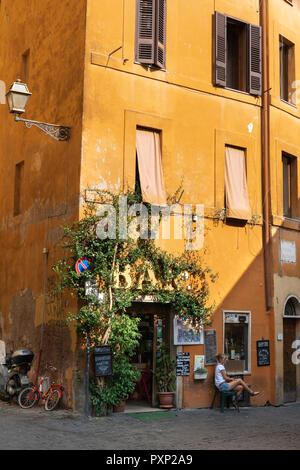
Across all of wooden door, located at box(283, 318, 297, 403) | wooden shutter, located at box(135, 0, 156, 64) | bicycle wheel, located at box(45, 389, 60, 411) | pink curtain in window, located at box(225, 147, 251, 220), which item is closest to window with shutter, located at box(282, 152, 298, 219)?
pink curtain in window, located at box(225, 147, 251, 220)

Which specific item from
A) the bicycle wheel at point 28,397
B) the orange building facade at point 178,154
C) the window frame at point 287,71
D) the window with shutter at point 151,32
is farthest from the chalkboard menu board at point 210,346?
the window frame at point 287,71

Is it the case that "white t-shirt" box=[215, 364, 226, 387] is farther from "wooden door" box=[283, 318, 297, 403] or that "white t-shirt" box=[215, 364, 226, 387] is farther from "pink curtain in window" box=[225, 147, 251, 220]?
"pink curtain in window" box=[225, 147, 251, 220]

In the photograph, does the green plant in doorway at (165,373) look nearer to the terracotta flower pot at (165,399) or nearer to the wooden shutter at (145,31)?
the terracotta flower pot at (165,399)

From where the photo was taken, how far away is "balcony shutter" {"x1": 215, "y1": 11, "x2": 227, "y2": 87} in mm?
14383

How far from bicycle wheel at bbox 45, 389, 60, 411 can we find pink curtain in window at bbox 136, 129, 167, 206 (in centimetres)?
425

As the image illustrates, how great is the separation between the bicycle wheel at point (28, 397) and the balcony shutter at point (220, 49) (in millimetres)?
8068

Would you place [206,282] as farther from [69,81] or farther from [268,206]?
[69,81]

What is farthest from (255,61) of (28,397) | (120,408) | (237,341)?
(28,397)

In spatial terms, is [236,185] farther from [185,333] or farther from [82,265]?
[82,265]

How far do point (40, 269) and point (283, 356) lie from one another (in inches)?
250

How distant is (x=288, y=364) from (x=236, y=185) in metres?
4.76

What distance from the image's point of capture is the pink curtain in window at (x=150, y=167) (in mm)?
12740

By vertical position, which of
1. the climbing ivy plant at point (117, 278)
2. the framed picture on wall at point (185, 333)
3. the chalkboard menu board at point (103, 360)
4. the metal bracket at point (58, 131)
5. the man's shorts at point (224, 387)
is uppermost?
the metal bracket at point (58, 131)

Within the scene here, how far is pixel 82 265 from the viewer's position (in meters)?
11.7
